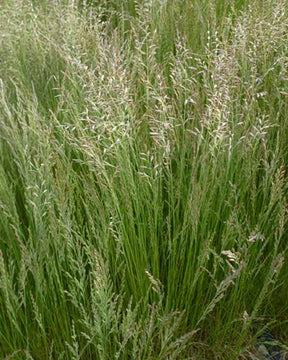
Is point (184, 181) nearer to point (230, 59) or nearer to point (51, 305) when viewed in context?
point (230, 59)

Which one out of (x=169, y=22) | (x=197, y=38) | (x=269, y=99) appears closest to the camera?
(x=269, y=99)

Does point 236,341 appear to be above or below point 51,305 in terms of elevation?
below

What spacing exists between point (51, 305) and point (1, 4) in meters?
1.86

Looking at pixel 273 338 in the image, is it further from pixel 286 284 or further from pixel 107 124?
pixel 107 124

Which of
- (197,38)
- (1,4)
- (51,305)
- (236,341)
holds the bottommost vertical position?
(236,341)

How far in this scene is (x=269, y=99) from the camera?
1.75m

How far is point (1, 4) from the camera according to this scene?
2.65 meters

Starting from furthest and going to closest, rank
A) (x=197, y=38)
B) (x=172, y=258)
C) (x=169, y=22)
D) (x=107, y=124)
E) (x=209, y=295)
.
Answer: (x=169, y=22), (x=197, y=38), (x=209, y=295), (x=172, y=258), (x=107, y=124)

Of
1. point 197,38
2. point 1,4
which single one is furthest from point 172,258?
point 1,4

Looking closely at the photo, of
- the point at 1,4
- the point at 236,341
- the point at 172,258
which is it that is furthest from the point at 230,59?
the point at 1,4

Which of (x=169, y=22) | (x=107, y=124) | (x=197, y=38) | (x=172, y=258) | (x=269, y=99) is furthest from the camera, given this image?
(x=169, y=22)

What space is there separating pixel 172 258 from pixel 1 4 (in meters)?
1.92

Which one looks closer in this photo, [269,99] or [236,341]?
[236,341]

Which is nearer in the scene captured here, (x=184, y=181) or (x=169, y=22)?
(x=184, y=181)
